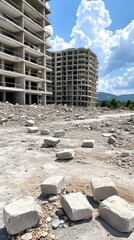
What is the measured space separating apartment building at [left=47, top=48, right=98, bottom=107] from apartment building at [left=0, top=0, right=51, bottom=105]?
134ft

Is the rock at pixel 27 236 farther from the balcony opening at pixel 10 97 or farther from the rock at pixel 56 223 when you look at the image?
the balcony opening at pixel 10 97

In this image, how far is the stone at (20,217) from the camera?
9.39ft

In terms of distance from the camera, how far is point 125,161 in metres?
6.25

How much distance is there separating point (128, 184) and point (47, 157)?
280 centimetres

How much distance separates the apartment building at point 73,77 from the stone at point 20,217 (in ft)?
258

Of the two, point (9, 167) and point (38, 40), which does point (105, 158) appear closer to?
point (9, 167)

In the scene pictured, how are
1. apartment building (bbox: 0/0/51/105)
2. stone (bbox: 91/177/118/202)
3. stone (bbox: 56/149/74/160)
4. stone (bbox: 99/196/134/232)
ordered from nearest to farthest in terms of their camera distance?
stone (bbox: 99/196/134/232) → stone (bbox: 91/177/118/202) → stone (bbox: 56/149/74/160) → apartment building (bbox: 0/0/51/105)

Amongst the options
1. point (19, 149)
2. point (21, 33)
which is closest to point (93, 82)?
point (21, 33)

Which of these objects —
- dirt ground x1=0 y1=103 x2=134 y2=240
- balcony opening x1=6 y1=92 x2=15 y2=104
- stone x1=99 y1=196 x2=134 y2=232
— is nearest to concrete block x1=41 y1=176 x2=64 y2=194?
dirt ground x1=0 y1=103 x2=134 y2=240

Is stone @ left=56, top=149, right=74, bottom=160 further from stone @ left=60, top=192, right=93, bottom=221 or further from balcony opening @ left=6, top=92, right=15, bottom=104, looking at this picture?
balcony opening @ left=6, top=92, right=15, bottom=104

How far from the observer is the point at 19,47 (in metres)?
33.3

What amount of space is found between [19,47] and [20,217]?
3343cm

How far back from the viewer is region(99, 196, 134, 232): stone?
300 cm

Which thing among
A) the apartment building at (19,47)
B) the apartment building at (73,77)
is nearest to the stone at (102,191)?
the apartment building at (19,47)
